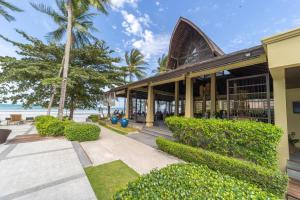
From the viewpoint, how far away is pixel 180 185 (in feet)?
7.02

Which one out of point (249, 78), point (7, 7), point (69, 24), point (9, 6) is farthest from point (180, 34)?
point (7, 7)

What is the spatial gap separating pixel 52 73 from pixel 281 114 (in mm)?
17341

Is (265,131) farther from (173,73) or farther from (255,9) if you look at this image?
(255,9)

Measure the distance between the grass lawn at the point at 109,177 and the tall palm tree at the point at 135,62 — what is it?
919 inches

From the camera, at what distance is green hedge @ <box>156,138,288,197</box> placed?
11.2ft

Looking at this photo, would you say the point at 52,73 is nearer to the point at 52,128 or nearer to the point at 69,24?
the point at 69,24

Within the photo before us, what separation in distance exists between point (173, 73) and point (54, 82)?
10.1 meters

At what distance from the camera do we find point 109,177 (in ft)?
14.4

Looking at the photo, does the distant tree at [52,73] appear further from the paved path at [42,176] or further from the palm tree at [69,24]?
the paved path at [42,176]

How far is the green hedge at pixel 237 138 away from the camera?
388 cm

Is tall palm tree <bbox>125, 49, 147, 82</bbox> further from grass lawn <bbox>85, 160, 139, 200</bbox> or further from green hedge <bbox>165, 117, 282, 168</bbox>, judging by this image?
grass lawn <bbox>85, 160, 139, 200</bbox>

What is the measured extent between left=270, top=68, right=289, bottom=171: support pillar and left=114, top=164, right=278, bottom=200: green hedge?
3186 mm

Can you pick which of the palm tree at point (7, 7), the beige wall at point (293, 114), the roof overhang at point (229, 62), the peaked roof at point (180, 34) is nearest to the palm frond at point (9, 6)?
the palm tree at point (7, 7)

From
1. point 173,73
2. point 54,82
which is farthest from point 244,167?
point 54,82
